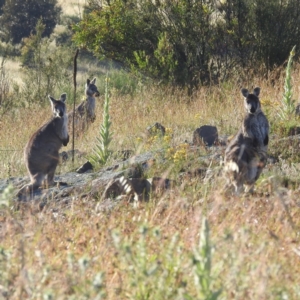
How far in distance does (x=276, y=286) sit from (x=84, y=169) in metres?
6.44

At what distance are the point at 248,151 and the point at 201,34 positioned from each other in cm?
996

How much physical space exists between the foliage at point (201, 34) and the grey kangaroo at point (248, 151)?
8389 millimetres

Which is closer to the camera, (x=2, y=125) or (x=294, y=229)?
(x=294, y=229)

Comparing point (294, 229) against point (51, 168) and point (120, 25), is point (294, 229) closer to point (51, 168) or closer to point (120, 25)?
point (51, 168)

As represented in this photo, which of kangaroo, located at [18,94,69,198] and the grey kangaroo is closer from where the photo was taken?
the grey kangaroo

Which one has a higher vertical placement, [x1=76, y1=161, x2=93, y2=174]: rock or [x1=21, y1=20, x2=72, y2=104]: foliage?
[x1=21, y1=20, x2=72, y2=104]: foliage

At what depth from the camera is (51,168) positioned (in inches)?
397

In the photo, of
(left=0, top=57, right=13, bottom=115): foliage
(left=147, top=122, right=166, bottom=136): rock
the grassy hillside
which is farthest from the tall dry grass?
(left=0, top=57, right=13, bottom=115): foliage

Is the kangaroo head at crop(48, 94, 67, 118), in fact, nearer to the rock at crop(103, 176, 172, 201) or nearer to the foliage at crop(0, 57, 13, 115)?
the rock at crop(103, 176, 172, 201)

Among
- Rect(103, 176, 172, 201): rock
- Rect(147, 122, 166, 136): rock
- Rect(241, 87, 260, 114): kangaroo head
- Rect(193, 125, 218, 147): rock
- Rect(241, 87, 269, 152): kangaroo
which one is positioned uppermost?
Rect(241, 87, 260, 114): kangaroo head

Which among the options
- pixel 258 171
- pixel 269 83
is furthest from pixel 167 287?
pixel 269 83

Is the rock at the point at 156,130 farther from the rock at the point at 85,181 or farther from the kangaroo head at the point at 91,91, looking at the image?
the kangaroo head at the point at 91,91

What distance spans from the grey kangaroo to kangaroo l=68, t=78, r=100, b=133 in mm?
5069

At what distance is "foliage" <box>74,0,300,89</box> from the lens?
58.2 feet
